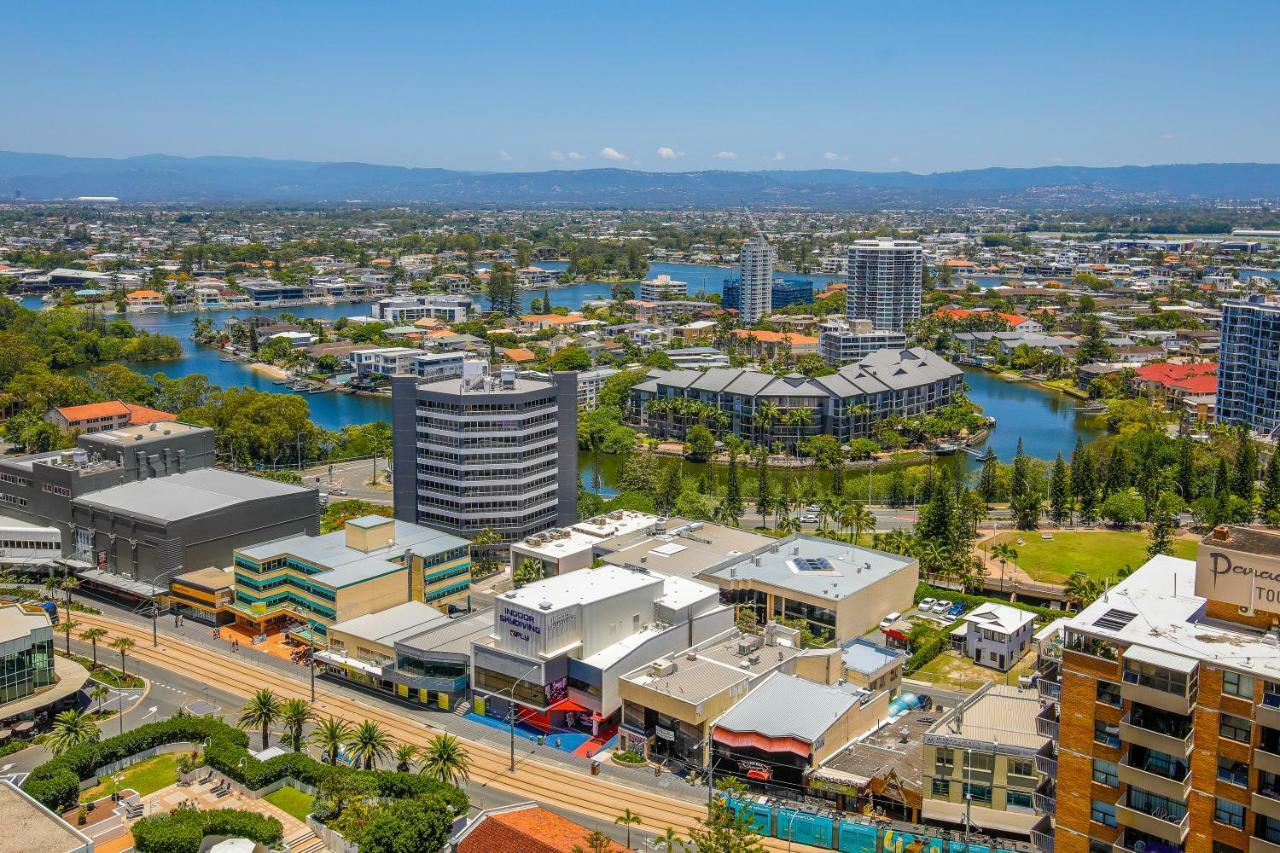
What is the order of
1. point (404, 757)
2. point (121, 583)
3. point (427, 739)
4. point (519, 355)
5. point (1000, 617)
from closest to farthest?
point (404, 757) → point (427, 739) → point (1000, 617) → point (121, 583) → point (519, 355)

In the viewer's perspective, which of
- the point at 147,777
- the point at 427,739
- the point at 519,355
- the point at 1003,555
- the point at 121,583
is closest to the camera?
the point at 147,777

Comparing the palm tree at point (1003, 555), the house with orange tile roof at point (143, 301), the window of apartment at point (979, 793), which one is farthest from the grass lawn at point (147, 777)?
the house with orange tile roof at point (143, 301)

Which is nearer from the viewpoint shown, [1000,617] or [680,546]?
[1000,617]

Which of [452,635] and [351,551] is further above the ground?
[351,551]

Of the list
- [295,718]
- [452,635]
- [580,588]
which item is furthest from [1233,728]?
[452,635]

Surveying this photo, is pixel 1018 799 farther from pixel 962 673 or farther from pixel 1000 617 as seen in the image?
pixel 1000 617

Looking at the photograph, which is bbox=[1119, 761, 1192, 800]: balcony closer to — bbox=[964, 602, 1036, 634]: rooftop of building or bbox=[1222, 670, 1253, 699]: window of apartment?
bbox=[1222, 670, 1253, 699]: window of apartment

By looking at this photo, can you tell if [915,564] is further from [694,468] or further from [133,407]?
[133,407]

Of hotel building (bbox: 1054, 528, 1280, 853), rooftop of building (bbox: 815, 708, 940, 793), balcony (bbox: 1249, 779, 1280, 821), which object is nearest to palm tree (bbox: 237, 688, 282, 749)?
rooftop of building (bbox: 815, 708, 940, 793)

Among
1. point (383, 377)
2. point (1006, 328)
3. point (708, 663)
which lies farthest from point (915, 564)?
point (1006, 328)
